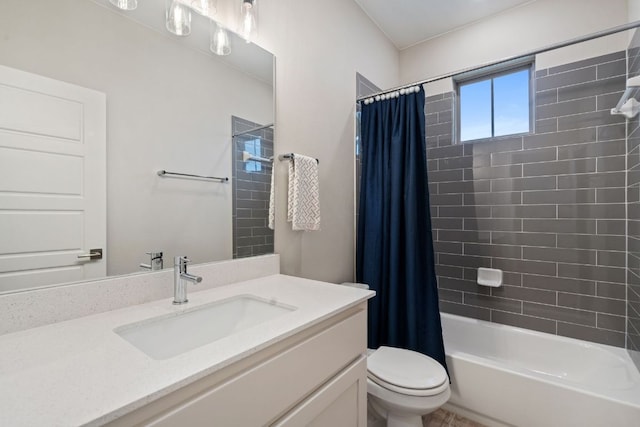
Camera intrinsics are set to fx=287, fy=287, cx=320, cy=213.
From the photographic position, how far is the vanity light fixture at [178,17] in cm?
112

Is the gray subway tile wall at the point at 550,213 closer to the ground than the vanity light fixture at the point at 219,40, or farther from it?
closer to the ground

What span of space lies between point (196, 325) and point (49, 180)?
625 mm

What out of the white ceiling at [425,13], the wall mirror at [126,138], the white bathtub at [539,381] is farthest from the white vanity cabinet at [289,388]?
the white ceiling at [425,13]

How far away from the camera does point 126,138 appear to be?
3.31 ft

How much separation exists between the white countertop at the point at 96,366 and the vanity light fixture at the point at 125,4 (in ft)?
3.41

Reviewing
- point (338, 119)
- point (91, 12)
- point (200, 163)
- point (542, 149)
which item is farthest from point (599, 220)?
point (91, 12)

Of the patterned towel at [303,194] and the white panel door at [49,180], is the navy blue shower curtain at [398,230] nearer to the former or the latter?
the patterned towel at [303,194]

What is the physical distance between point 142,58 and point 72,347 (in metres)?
0.97

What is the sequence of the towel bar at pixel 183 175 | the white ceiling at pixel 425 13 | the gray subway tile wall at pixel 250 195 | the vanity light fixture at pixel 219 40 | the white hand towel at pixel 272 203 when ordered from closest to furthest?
the towel bar at pixel 183 175, the vanity light fixture at pixel 219 40, the gray subway tile wall at pixel 250 195, the white hand towel at pixel 272 203, the white ceiling at pixel 425 13

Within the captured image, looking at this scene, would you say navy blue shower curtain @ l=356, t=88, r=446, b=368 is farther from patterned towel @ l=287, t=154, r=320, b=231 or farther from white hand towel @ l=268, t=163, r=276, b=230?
white hand towel @ l=268, t=163, r=276, b=230

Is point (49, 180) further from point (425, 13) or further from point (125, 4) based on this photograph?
→ point (425, 13)

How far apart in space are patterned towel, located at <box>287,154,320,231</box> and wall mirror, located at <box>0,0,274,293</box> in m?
0.15

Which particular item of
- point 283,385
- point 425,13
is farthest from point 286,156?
point 425,13

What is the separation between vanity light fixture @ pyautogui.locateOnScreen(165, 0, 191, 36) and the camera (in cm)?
112
